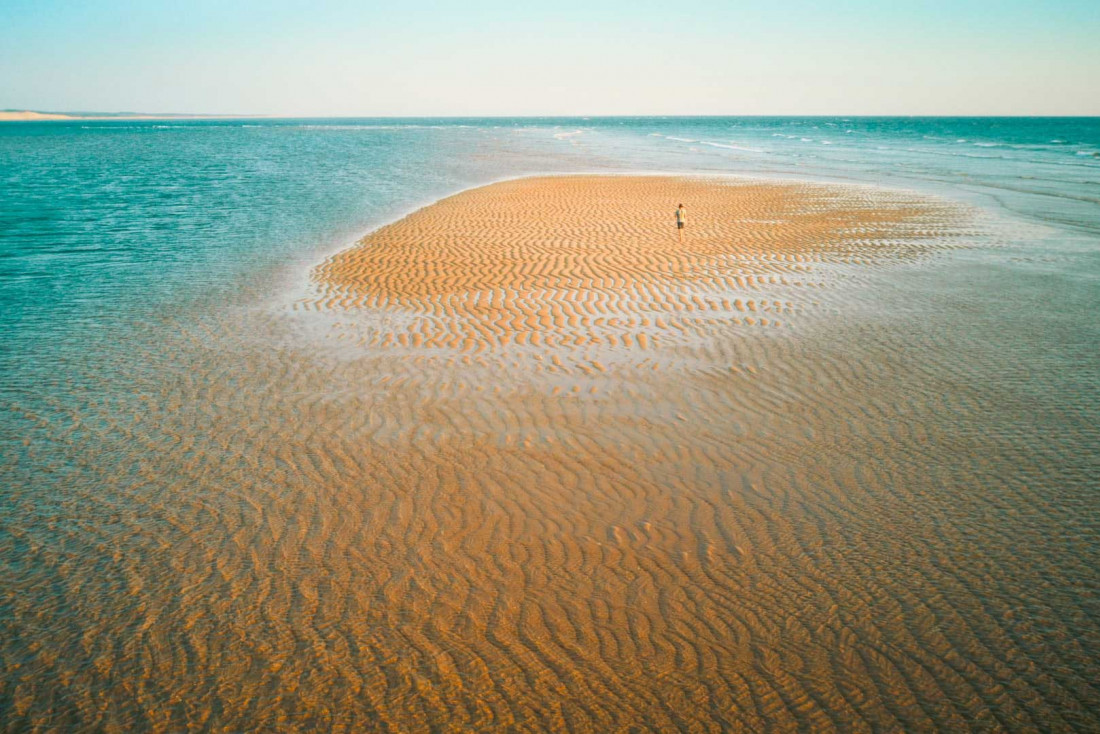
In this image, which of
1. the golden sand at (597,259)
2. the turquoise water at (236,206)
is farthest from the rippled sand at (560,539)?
the turquoise water at (236,206)

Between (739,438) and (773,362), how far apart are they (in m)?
2.54

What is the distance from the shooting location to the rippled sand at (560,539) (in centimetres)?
427

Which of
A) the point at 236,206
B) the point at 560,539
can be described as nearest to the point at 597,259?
the point at 560,539

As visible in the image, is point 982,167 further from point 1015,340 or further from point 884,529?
point 884,529

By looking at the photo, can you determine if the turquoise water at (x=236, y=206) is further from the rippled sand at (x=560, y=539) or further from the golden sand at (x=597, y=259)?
the rippled sand at (x=560, y=539)

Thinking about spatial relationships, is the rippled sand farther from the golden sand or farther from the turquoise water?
the turquoise water

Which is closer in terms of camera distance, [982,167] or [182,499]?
[182,499]

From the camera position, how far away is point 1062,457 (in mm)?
7047

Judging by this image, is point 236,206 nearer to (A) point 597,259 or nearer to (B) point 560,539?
(A) point 597,259

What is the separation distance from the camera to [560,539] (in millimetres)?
5750

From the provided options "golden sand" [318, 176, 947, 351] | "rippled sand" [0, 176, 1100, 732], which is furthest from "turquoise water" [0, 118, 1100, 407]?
"rippled sand" [0, 176, 1100, 732]

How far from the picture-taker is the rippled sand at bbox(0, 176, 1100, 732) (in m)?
4.27

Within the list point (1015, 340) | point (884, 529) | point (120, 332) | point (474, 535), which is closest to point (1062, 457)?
point (884, 529)

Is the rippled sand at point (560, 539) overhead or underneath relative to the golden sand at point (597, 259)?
underneath
